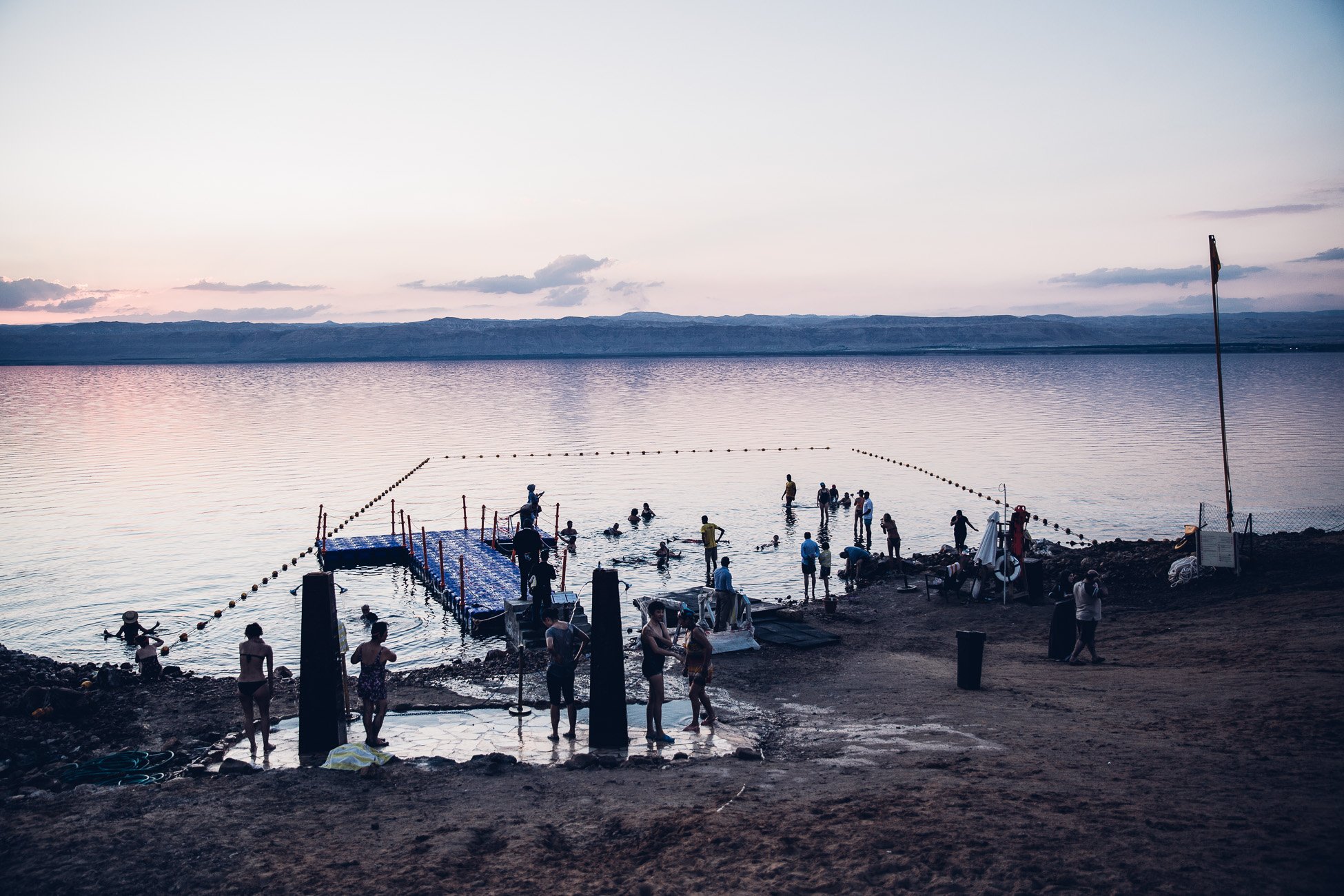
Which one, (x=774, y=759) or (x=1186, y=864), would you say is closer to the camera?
(x=1186, y=864)

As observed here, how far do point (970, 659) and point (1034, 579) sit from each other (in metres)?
6.91

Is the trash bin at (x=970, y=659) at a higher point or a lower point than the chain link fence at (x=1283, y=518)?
higher

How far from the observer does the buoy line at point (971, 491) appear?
28469mm

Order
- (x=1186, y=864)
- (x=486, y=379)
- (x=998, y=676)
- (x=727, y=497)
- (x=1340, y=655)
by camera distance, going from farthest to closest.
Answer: (x=486, y=379) → (x=727, y=497) → (x=998, y=676) → (x=1340, y=655) → (x=1186, y=864)

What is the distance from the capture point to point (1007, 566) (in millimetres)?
19672

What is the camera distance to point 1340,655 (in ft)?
42.6

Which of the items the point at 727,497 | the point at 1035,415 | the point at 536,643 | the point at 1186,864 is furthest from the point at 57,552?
the point at 1035,415

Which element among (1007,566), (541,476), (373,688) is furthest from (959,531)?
(541,476)

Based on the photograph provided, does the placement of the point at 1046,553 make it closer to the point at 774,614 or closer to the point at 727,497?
the point at 774,614

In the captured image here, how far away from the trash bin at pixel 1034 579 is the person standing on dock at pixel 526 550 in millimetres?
10195

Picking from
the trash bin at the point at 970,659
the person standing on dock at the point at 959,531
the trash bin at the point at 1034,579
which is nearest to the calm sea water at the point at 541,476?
the person standing on dock at the point at 959,531

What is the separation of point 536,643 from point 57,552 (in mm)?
21049

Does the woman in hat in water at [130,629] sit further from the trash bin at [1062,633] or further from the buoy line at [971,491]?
the buoy line at [971,491]

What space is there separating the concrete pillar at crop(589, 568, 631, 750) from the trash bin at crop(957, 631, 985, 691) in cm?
529
